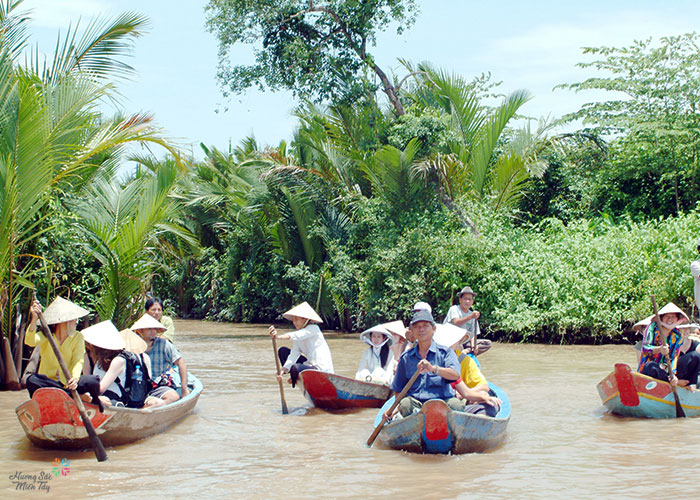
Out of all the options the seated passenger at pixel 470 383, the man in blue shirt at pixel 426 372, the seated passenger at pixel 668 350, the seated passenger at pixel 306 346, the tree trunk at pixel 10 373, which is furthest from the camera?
the tree trunk at pixel 10 373

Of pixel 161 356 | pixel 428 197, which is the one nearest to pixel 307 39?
pixel 428 197

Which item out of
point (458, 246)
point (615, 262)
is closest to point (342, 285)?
point (458, 246)

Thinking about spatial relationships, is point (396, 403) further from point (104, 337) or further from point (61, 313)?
point (61, 313)

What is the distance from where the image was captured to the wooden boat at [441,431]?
6715 millimetres

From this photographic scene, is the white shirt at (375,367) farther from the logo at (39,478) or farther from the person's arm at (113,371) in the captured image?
the logo at (39,478)

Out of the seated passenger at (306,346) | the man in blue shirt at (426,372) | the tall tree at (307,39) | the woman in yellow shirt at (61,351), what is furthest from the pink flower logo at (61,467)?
the tall tree at (307,39)

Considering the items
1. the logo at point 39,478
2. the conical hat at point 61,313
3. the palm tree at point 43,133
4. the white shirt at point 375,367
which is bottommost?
the logo at point 39,478

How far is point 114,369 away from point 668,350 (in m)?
5.69

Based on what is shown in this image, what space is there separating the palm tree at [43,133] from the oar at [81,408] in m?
3.38

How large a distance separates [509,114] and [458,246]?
10.9ft

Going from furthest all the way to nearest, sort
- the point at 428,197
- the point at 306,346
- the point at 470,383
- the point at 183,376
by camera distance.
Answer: the point at 428,197 → the point at 306,346 → the point at 183,376 → the point at 470,383

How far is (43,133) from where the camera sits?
9539mm

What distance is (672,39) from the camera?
20.6 meters

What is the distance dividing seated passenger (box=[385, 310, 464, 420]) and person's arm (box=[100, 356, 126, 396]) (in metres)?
2.52
